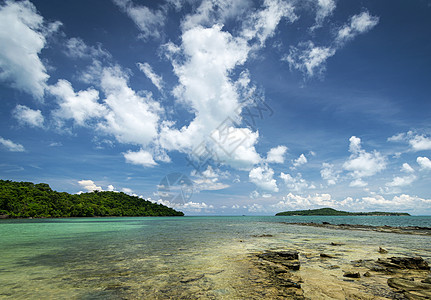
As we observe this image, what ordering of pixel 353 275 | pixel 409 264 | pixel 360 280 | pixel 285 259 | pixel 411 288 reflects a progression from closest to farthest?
pixel 411 288
pixel 360 280
pixel 353 275
pixel 409 264
pixel 285 259

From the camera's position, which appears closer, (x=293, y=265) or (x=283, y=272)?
(x=283, y=272)

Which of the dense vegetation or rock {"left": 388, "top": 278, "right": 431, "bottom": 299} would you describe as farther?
the dense vegetation

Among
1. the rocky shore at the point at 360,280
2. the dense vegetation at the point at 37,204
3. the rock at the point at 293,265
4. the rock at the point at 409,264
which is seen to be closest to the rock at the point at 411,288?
the rocky shore at the point at 360,280

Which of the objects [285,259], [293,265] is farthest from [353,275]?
[285,259]

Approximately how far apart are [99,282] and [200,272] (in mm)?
4912

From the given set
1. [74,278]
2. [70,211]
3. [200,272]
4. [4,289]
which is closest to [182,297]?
[200,272]

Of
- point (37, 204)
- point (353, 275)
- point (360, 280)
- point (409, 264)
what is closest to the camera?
point (360, 280)

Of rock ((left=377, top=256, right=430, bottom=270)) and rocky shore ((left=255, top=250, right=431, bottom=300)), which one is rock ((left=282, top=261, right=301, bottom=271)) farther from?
rock ((left=377, top=256, right=430, bottom=270))

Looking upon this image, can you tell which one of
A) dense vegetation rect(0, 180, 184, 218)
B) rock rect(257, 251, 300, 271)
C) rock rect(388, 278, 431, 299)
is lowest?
rock rect(257, 251, 300, 271)

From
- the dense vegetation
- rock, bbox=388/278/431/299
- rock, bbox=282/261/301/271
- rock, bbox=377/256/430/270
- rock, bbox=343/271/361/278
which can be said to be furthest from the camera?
the dense vegetation

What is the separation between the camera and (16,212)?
4033 inches

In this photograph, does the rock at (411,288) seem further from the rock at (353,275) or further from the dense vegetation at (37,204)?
the dense vegetation at (37,204)

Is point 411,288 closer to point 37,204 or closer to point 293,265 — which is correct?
point 293,265

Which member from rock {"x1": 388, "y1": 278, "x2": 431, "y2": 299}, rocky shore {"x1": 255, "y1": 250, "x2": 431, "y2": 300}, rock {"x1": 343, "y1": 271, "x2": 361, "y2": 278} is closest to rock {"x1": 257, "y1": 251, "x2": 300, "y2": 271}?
rocky shore {"x1": 255, "y1": 250, "x2": 431, "y2": 300}
